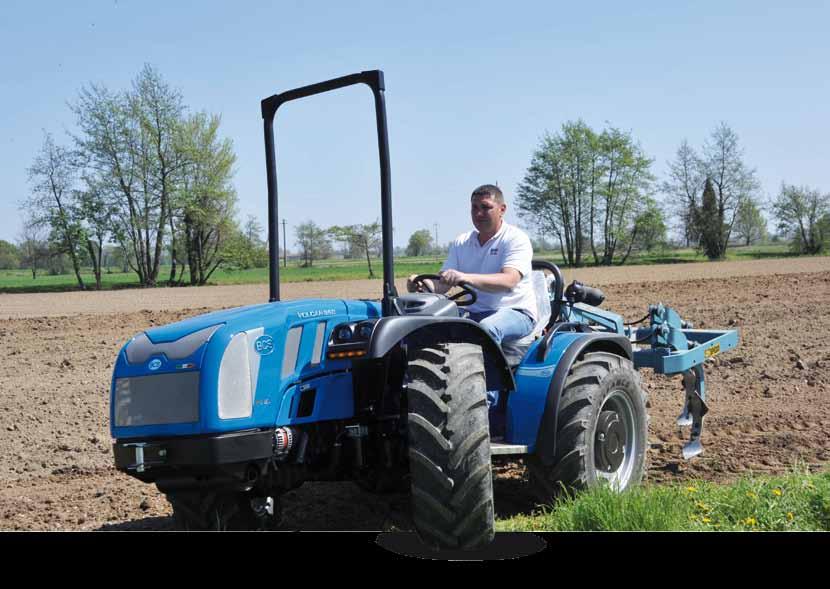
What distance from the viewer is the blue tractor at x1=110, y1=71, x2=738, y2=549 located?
441 centimetres

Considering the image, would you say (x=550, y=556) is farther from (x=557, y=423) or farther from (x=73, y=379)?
(x=73, y=379)

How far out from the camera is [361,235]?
5.35 meters

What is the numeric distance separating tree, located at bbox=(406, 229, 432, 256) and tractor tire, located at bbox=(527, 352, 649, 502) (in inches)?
57.5

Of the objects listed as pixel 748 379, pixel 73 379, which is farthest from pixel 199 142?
pixel 748 379

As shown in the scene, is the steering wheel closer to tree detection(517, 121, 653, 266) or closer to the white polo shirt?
the white polo shirt

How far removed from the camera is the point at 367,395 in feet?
16.4

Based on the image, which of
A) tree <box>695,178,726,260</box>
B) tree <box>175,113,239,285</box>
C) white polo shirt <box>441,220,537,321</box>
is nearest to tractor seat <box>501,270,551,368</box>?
white polo shirt <box>441,220,537,321</box>

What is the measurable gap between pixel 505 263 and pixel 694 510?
1.82 m

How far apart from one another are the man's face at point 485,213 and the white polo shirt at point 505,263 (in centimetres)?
7

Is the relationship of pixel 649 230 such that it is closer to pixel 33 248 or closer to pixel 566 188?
pixel 566 188

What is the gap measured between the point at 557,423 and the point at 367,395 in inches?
48.0

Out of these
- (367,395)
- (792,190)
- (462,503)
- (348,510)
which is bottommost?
(348,510)

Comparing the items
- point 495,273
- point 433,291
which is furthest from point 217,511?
point 495,273

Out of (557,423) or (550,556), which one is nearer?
(550,556)
